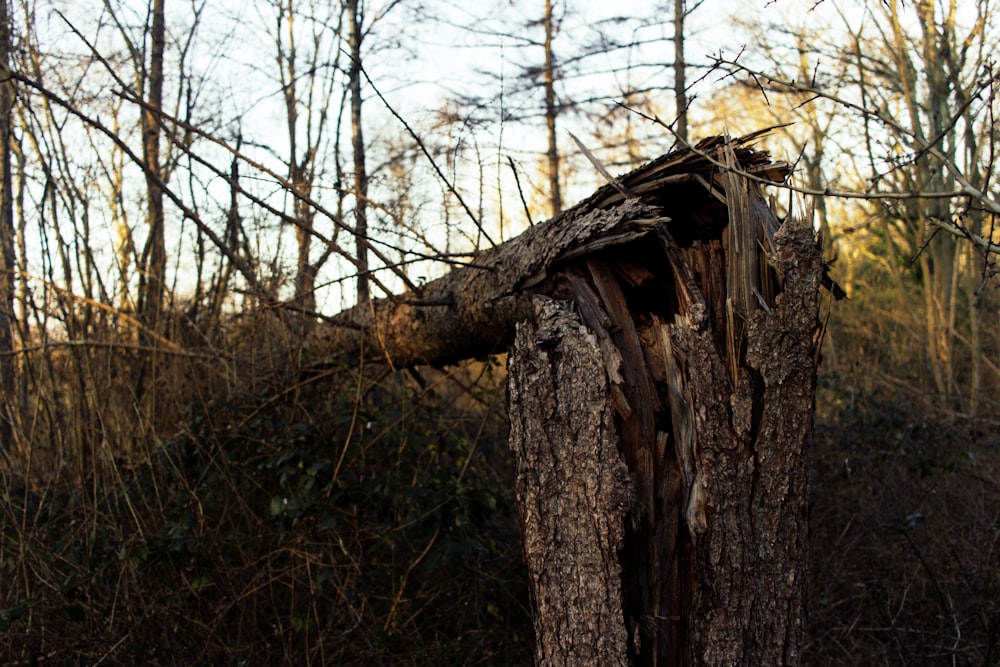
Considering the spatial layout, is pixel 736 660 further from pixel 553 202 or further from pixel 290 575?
pixel 553 202

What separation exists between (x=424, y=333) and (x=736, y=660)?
2.12m

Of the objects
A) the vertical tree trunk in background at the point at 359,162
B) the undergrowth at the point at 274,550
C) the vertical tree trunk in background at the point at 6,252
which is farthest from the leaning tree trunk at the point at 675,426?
the vertical tree trunk in background at the point at 6,252

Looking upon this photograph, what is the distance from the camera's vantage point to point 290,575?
13.2 ft

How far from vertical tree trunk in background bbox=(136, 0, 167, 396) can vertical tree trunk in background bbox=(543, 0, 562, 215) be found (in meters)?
3.03

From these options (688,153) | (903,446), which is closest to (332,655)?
(688,153)

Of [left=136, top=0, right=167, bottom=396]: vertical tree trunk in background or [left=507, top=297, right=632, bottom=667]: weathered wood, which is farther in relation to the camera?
[left=136, top=0, right=167, bottom=396]: vertical tree trunk in background

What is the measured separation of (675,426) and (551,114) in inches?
202

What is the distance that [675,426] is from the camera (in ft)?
8.21

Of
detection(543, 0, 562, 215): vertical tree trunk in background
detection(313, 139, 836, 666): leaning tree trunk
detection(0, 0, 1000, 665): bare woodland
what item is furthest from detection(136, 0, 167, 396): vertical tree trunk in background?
detection(543, 0, 562, 215): vertical tree trunk in background

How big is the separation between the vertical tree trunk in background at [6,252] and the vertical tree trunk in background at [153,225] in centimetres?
67

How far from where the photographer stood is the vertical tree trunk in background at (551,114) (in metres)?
6.90

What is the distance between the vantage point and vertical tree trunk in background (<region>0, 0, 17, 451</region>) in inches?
175

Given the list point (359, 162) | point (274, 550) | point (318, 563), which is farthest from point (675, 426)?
point (359, 162)

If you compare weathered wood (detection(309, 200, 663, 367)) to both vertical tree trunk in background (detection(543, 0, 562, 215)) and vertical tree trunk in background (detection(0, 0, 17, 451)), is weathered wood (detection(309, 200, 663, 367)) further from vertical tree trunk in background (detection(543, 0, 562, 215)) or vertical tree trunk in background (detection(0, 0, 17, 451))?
vertical tree trunk in background (detection(543, 0, 562, 215))
